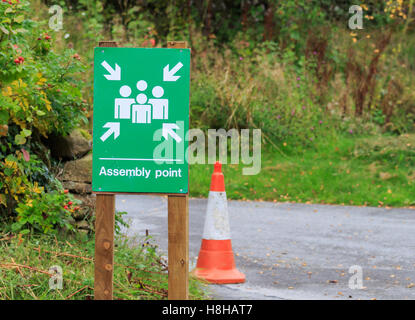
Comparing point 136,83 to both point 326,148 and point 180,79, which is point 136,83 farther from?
point 326,148

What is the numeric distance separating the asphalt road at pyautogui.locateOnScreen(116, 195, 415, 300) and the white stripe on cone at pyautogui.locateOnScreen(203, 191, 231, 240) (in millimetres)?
425

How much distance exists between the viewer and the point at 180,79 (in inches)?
169

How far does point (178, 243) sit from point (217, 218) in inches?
74.1

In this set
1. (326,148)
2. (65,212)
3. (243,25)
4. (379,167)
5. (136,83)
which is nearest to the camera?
(136,83)

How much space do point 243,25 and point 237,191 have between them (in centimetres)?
720

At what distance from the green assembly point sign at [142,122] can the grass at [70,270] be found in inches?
30.6

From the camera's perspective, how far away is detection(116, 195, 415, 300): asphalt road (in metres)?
5.78

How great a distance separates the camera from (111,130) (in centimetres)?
430

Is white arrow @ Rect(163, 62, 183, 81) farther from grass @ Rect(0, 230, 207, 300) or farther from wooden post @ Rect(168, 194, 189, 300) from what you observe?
grass @ Rect(0, 230, 207, 300)

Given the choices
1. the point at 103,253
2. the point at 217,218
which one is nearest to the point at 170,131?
the point at 103,253

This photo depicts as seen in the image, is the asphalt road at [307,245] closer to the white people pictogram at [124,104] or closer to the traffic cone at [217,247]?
the traffic cone at [217,247]

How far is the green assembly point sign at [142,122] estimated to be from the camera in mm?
4273

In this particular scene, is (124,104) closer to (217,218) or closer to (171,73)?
(171,73)
